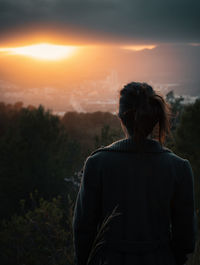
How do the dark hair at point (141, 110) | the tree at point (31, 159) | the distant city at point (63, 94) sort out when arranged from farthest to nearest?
the distant city at point (63, 94), the tree at point (31, 159), the dark hair at point (141, 110)

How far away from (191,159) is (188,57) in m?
146

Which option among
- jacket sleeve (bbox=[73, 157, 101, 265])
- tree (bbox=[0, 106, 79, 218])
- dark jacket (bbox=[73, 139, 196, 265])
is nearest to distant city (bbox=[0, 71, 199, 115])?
tree (bbox=[0, 106, 79, 218])

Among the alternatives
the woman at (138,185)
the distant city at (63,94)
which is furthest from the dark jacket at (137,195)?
the distant city at (63,94)

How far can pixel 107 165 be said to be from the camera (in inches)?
60.9

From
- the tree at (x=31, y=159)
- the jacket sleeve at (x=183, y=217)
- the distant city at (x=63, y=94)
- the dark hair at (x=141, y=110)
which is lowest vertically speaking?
the tree at (x=31, y=159)

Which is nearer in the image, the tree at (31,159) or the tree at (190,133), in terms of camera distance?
the tree at (190,133)

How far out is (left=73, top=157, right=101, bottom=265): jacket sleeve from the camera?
62.6 inches

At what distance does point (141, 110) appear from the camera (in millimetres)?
1484

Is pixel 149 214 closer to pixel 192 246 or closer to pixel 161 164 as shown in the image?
pixel 161 164

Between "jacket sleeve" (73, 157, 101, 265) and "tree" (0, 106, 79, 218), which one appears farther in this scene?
"tree" (0, 106, 79, 218)

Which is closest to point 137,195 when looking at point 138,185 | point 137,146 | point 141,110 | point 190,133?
point 138,185

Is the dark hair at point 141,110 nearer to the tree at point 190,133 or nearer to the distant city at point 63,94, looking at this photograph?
the tree at point 190,133

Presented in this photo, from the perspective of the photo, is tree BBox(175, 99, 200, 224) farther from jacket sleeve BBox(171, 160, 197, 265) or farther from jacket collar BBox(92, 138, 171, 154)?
jacket collar BBox(92, 138, 171, 154)

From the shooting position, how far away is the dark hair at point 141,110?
150cm
